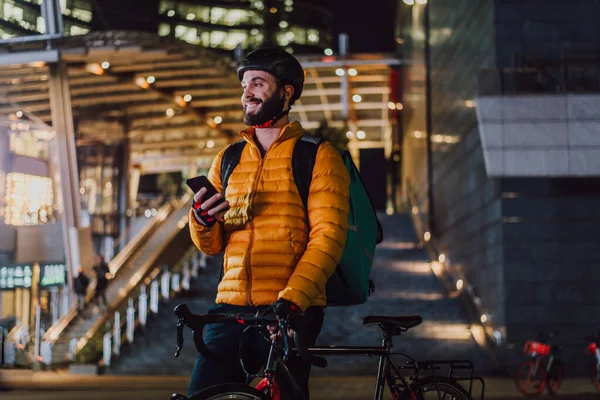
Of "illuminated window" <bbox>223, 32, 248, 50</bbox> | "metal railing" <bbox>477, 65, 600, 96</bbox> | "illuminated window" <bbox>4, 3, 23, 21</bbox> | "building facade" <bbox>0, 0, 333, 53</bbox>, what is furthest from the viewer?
"illuminated window" <bbox>223, 32, 248, 50</bbox>

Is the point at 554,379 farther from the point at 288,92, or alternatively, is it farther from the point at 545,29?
the point at 288,92

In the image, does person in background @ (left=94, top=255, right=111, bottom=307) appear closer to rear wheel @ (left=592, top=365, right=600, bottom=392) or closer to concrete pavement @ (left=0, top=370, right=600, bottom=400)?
concrete pavement @ (left=0, top=370, right=600, bottom=400)

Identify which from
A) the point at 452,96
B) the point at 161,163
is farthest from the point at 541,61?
the point at 161,163

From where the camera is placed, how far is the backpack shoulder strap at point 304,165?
152 inches

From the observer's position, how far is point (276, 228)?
3.79m

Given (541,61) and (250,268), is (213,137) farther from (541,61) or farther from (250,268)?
(250,268)

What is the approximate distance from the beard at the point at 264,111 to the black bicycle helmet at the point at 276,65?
0.08m

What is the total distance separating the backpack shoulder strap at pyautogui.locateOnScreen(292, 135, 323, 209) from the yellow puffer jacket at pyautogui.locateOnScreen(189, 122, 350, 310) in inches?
0.8

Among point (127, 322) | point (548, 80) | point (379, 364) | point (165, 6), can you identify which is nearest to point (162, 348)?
point (127, 322)

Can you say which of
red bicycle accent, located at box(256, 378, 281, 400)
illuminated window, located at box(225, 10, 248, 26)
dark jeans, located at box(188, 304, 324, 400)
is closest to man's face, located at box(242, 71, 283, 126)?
dark jeans, located at box(188, 304, 324, 400)

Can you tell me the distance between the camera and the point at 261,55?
3992mm

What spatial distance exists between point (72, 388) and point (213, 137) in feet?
112

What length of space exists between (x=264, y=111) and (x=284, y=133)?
0.12 m

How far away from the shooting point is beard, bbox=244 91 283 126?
3.98m
